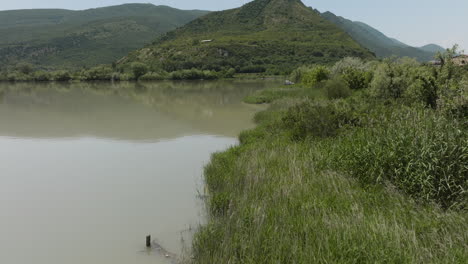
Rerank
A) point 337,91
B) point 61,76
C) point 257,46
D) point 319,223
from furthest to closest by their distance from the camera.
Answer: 1. point 257,46
2. point 61,76
3. point 337,91
4. point 319,223

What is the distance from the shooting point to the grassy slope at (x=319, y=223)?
469 cm

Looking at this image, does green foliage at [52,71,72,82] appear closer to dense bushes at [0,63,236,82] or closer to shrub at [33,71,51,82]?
dense bushes at [0,63,236,82]

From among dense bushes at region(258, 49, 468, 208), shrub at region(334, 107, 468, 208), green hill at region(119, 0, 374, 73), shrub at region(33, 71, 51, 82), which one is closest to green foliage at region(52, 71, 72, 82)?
shrub at region(33, 71, 51, 82)

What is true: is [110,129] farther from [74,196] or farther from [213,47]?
[213,47]

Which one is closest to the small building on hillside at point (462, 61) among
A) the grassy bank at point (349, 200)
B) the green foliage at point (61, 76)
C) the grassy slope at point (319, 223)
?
the grassy bank at point (349, 200)

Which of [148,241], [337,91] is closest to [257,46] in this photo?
[337,91]

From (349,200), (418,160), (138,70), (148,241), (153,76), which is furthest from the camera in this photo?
(138,70)

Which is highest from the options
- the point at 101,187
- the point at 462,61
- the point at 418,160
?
the point at 462,61

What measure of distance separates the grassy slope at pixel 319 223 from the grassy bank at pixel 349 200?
0.7 inches

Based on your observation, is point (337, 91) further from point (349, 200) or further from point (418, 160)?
point (349, 200)

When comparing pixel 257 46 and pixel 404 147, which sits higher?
pixel 257 46

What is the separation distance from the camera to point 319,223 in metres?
5.58

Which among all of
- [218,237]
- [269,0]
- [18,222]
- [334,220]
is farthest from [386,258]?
[269,0]

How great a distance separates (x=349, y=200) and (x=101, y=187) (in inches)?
260
